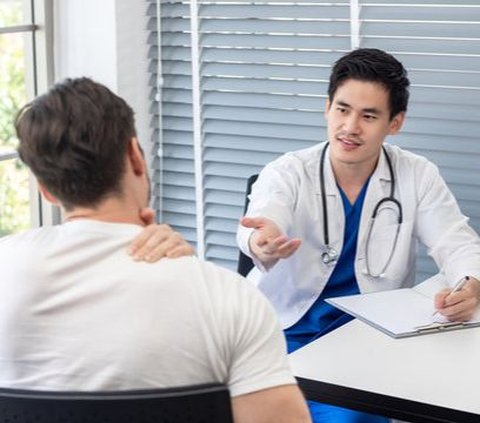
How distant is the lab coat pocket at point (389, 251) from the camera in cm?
249

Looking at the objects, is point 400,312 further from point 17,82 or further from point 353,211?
point 17,82

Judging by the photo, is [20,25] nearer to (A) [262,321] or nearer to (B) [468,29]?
(B) [468,29]

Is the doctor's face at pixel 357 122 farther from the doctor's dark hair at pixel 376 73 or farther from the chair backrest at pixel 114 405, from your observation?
the chair backrest at pixel 114 405

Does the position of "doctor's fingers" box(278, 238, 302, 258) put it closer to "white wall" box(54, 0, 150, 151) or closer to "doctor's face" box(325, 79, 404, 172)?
"doctor's face" box(325, 79, 404, 172)

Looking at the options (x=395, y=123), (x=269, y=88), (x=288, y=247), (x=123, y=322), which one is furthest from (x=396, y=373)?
(x=269, y=88)

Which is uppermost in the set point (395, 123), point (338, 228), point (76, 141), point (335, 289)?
point (76, 141)

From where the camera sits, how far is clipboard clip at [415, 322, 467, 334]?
80.4 inches

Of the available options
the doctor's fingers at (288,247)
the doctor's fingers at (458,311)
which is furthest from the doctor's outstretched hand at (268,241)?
the doctor's fingers at (458,311)

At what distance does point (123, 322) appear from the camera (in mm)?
1257

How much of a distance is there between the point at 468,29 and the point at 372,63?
0.46 meters

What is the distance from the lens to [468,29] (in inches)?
111

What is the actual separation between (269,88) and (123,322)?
206 cm

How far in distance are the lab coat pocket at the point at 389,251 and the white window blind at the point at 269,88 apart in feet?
1.62

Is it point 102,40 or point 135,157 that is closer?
point 135,157
